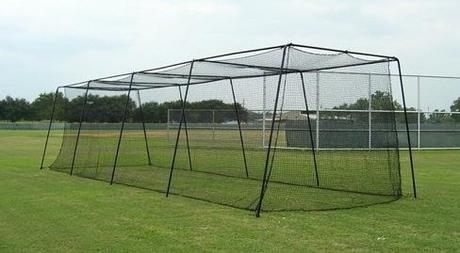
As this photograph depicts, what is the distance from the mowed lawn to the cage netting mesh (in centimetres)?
77

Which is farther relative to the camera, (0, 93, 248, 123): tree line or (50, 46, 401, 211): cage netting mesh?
(0, 93, 248, 123): tree line

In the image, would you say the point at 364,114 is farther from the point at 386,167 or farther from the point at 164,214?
the point at 164,214

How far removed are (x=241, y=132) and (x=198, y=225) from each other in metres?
6.92

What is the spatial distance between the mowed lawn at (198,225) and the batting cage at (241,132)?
65 cm

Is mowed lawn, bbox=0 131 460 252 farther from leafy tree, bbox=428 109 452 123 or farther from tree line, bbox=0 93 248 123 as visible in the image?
leafy tree, bbox=428 109 452 123

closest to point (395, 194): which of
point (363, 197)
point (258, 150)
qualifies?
point (363, 197)

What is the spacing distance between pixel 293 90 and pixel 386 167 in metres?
2.57

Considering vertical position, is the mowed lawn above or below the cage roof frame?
below

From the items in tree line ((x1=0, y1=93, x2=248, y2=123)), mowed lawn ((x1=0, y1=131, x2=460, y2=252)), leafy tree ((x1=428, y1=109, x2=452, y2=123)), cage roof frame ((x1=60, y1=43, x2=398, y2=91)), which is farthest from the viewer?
leafy tree ((x1=428, y1=109, x2=452, y2=123))

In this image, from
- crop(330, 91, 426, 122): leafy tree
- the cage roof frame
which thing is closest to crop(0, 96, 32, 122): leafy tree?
crop(330, 91, 426, 122): leafy tree

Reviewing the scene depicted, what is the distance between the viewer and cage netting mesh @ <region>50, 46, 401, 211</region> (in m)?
10.3

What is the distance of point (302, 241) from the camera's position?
6.57 m

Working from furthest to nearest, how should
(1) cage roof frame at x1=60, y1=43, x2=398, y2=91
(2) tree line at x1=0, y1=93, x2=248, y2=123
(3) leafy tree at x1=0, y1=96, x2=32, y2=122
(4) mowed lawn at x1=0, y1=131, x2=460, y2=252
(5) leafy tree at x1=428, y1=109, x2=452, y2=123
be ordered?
(3) leafy tree at x1=0, y1=96, x2=32, y2=122, (5) leafy tree at x1=428, y1=109, x2=452, y2=123, (2) tree line at x1=0, y1=93, x2=248, y2=123, (1) cage roof frame at x1=60, y1=43, x2=398, y2=91, (4) mowed lawn at x1=0, y1=131, x2=460, y2=252

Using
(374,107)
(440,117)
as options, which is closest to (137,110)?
(374,107)
